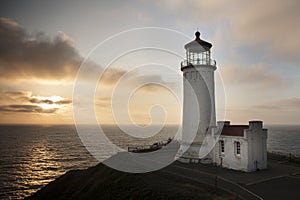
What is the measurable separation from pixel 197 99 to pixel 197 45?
17.5ft

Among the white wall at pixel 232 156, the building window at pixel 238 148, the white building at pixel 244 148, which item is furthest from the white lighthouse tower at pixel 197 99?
the building window at pixel 238 148

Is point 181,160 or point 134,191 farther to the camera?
point 181,160

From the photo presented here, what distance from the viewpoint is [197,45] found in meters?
23.8

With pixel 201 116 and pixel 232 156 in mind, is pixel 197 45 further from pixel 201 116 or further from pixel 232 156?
pixel 232 156

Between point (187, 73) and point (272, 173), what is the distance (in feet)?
38.4

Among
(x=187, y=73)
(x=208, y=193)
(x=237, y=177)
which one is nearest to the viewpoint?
(x=208, y=193)

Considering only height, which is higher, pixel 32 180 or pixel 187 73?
pixel 187 73

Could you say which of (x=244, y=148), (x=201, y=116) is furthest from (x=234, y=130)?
(x=201, y=116)

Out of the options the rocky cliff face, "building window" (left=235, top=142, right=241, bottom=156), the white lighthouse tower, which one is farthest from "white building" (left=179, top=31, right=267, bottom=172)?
the rocky cliff face

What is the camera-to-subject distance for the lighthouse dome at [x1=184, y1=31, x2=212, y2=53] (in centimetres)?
2381

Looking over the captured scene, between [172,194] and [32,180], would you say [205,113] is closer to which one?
[172,194]

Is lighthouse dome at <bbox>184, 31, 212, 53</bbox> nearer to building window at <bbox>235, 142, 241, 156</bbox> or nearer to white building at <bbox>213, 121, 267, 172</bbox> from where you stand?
white building at <bbox>213, 121, 267, 172</bbox>

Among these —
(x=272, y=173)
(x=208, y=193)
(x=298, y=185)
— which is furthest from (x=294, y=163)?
(x=208, y=193)

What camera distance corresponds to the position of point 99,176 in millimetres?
22891
